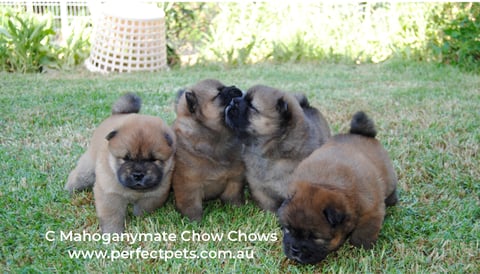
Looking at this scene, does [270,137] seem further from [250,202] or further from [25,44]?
[25,44]

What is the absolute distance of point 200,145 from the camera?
3545 millimetres

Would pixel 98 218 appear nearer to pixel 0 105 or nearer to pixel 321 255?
pixel 321 255

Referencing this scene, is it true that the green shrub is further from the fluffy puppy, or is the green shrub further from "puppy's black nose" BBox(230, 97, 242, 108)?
"puppy's black nose" BBox(230, 97, 242, 108)

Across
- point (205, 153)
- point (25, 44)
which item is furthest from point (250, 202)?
point (25, 44)

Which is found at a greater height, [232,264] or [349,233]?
[349,233]

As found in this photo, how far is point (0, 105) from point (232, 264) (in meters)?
4.08

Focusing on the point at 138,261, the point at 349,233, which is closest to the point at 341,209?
the point at 349,233

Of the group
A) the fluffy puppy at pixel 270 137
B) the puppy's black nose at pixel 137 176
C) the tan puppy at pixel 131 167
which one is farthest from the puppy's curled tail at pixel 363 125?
the puppy's black nose at pixel 137 176

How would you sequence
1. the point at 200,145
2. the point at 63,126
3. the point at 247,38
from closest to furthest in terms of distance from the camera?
the point at 200,145, the point at 63,126, the point at 247,38

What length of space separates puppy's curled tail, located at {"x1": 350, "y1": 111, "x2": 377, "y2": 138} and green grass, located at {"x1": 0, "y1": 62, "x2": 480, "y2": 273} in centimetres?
56

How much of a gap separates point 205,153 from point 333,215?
1.17 metres

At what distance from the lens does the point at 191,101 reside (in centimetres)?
359

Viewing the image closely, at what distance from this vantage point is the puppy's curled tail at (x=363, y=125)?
3535 mm

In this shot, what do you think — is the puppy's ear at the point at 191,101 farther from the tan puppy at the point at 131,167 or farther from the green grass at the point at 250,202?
the green grass at the point at 250,202
